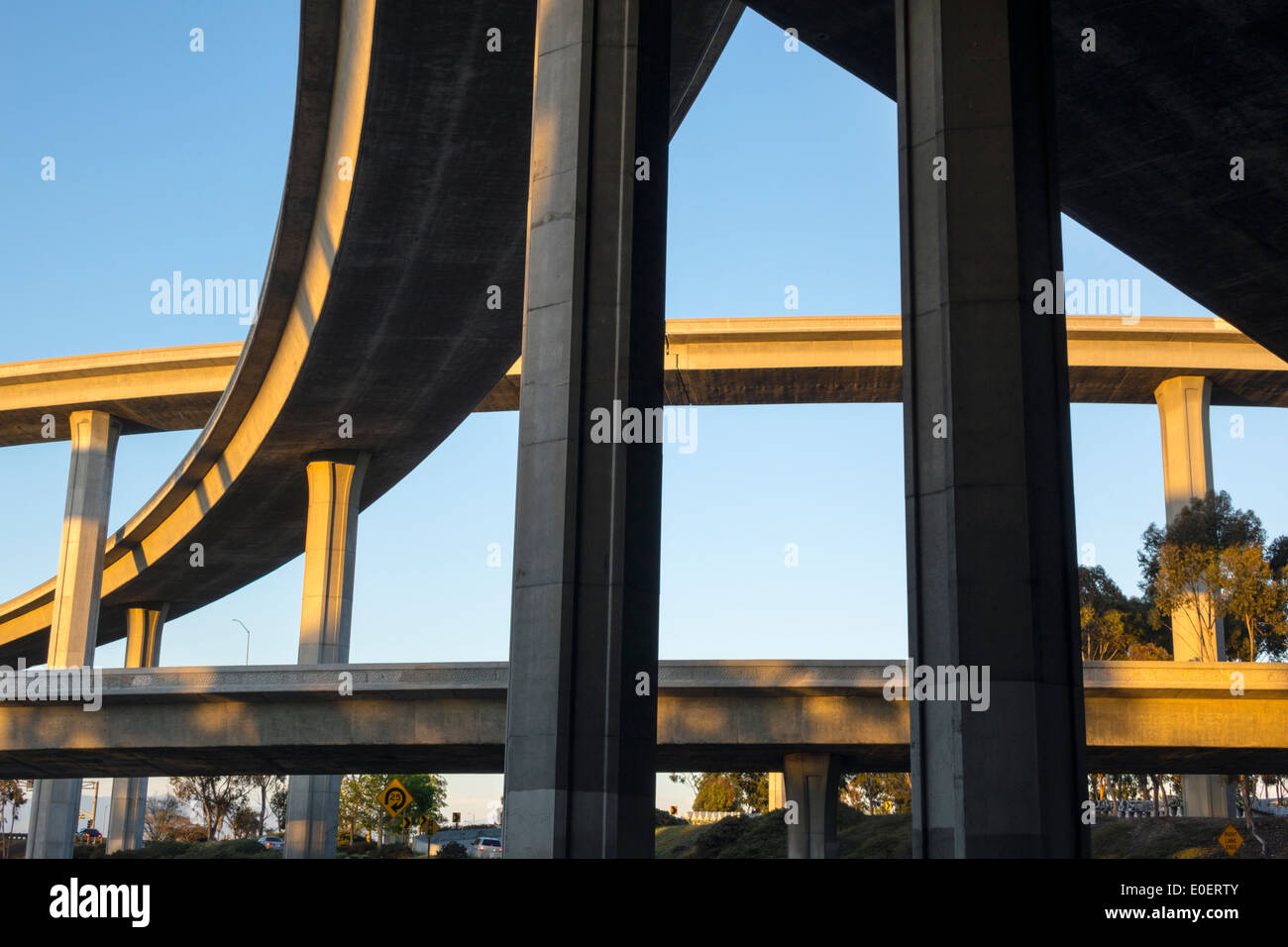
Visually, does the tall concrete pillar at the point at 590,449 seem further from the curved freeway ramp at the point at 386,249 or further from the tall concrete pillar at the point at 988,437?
the curved freeway ramp at the point at 386,249

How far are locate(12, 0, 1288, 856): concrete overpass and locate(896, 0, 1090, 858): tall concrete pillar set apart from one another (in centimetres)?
3

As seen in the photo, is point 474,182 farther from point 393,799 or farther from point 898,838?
point 898,838

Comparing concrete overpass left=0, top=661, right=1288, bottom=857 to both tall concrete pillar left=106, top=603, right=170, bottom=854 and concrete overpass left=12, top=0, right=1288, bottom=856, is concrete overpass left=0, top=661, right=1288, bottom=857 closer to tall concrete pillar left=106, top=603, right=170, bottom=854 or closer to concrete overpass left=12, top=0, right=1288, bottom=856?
concrete overpass left=12, top=0, right=1288, bottom=856

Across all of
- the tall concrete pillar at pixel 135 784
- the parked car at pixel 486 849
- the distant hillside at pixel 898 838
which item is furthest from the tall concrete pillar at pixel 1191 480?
the tall concrete pillar at pixel 135 784

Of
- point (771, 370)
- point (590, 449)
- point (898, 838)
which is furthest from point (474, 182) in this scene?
point (898, 838)

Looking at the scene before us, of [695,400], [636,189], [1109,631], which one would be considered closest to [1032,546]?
[636,189]

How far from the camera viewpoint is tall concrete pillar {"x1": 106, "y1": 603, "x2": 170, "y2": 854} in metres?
67.2

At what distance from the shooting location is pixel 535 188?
17.0 m

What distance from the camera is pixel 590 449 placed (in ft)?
52.0

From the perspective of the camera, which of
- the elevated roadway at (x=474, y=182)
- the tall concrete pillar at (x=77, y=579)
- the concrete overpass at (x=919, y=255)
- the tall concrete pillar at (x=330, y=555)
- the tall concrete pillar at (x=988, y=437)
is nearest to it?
the tall concrete pillar at (x=988, y=437)

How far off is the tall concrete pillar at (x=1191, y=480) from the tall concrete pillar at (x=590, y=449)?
113ft

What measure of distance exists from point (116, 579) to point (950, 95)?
59857 mm

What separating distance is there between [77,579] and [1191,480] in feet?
144

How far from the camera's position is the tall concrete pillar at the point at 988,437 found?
13008 mm
